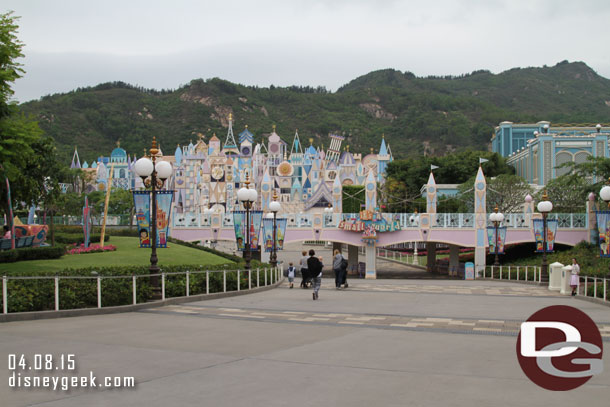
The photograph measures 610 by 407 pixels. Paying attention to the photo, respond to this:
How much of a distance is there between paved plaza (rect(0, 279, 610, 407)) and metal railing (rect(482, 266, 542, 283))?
18157 millimetres

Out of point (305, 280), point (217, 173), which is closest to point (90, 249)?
point (305, 280)

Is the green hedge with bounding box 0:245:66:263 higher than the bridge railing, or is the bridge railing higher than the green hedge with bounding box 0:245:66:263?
the bridge railing

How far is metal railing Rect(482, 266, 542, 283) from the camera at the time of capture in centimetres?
3434

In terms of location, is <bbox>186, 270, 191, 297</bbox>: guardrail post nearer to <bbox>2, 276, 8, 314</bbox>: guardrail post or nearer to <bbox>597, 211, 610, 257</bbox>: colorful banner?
<bbox>2, 276, 8, 314</bbox>: guardrail post

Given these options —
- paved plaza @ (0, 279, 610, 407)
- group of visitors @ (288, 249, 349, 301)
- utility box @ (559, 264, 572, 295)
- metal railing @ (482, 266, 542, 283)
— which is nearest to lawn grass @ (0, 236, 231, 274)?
group of visitors @ (288, 249, 349, 301)

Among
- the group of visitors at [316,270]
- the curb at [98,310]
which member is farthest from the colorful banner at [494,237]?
the curb at [98,310]

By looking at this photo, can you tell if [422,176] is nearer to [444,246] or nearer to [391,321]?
[444,246]

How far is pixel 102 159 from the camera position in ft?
346

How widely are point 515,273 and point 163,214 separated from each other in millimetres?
25926

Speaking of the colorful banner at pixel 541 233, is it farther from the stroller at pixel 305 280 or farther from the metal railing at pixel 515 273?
the stroller at pixel 305 280

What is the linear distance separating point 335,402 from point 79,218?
61747 mm

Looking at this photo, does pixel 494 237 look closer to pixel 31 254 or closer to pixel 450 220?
pixel 450 220

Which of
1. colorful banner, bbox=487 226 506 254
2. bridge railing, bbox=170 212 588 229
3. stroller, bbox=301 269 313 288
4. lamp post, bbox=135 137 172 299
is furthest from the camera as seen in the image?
bridge railing, bbox=170 212 588 229

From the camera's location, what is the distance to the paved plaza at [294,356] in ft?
23.2
